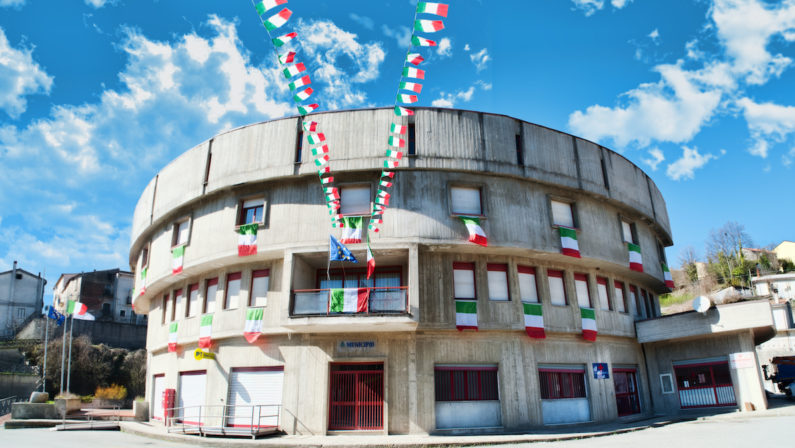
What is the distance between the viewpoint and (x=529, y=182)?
2150cm

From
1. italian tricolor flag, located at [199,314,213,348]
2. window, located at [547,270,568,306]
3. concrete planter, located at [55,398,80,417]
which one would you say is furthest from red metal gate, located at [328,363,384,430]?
concrete planter, located at [55,398,80,417]

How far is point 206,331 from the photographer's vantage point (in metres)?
20.9

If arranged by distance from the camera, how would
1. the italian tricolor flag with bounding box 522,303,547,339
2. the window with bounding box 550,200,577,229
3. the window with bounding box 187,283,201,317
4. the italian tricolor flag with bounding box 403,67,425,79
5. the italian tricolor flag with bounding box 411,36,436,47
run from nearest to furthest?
the italian tricolor flag with bounding box 411,36,436,47 < the italian tricolor flag with bounding box 403,67,425,79 < the italian tricolor flag with bounding box 522,303,547,339 < the window with bounding box 550,200,577,229 < the window with bounding box 187,283,201,317

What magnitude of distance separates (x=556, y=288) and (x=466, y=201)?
18.4 ft

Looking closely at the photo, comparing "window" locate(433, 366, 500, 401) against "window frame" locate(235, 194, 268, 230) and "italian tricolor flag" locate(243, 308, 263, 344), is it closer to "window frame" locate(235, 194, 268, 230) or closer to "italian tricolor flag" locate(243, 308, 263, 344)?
"italian tricolor flag" locate(243, 308, 263, 344)

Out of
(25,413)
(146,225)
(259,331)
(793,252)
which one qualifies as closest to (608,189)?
(259,331)

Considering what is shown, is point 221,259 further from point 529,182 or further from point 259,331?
point 529,182

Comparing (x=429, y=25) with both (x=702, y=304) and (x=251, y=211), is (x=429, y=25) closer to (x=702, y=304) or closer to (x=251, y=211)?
(x=251, y=211)

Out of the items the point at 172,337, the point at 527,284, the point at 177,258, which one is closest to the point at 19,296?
the point at 172,337

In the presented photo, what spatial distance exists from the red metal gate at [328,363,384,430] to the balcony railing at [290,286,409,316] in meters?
2.39

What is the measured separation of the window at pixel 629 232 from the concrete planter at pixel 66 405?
28047mm

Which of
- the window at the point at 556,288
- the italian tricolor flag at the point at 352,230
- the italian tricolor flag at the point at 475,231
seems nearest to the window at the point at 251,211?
the italian tricolor flag at the point at 352,230

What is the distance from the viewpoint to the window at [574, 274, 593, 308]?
71.5 feet

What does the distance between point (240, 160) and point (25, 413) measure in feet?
52.8
